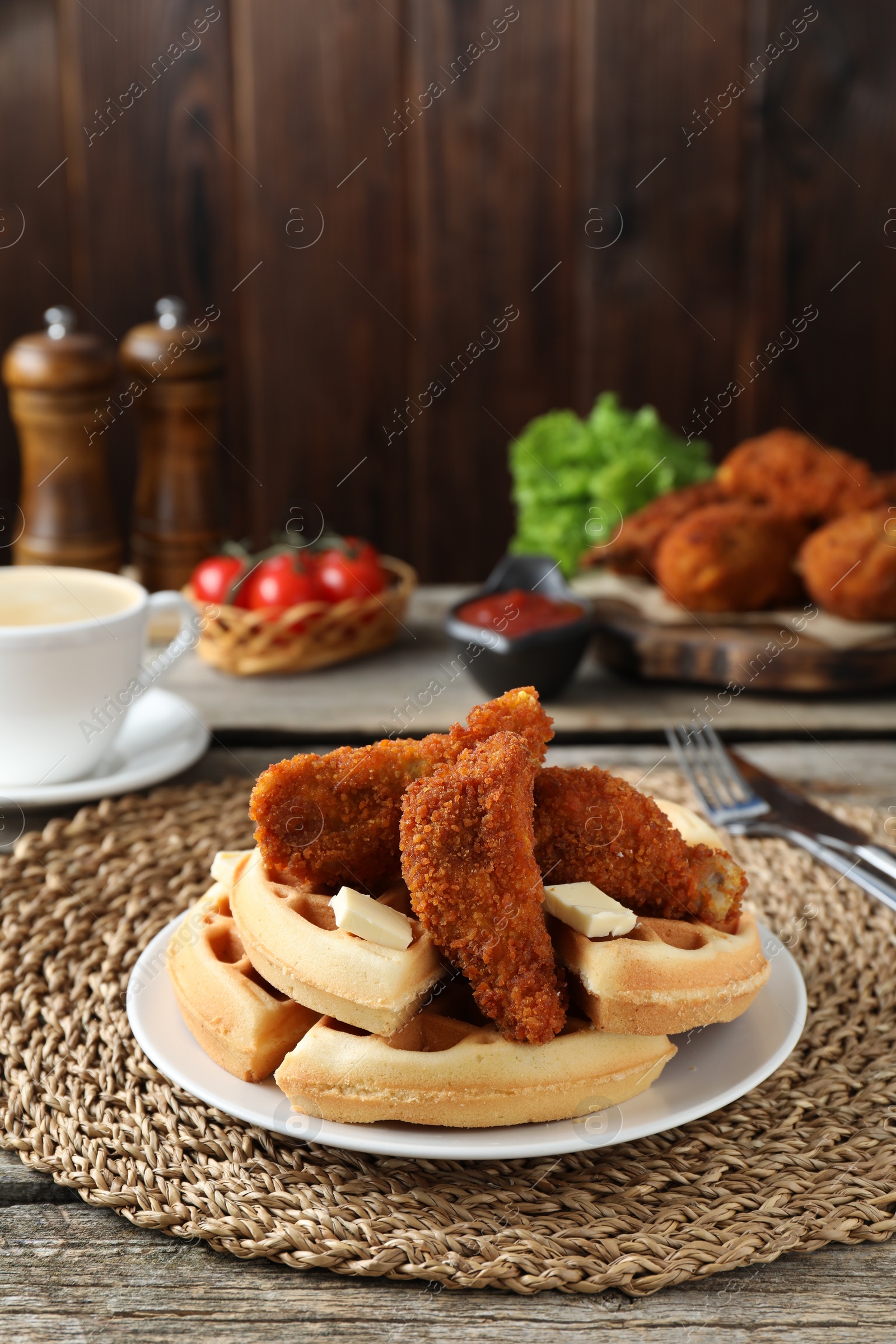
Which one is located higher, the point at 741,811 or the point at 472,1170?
the point at 472,1170

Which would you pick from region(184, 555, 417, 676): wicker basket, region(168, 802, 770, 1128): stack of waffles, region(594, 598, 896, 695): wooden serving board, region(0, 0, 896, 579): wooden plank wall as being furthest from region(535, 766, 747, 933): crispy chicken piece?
region(0, 0, 896, 579): wooden plank wall

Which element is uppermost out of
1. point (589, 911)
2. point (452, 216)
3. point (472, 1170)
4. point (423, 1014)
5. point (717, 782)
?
point (452, 216)

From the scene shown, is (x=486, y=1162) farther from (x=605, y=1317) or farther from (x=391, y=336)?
(x=391, y=336)

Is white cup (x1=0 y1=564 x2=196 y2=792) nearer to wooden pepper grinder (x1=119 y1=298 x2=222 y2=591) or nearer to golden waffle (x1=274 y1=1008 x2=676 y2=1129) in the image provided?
wooden pepper grinder (x1=119 y1=298 x2=222 y2=591)

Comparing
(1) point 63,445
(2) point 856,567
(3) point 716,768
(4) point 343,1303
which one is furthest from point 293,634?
(4) point 343,1303

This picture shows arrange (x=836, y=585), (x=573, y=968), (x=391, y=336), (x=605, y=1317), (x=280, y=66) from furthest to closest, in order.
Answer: (x=391, y=336), (x=280, y=66), (x=836, y=585), (x=573, y=968), (x=605, y=1317)

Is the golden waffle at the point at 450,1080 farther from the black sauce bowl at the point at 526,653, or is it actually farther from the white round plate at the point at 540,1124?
the black sauce bowl at the point at 526,653

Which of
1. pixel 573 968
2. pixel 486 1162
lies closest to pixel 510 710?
pixel 573 968

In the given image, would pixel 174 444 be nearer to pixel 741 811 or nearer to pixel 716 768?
pixel 716 768
